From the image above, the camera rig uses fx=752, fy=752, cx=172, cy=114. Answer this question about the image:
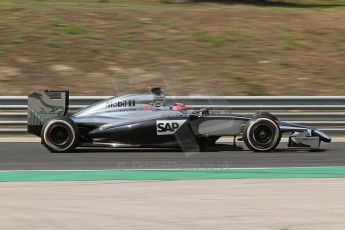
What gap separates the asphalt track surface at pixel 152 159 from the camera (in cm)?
907

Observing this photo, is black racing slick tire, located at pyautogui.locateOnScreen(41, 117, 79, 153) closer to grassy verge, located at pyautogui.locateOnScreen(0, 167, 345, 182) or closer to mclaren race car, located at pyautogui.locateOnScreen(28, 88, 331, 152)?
mclaren race car, located at pyautogui.locateOnScreen(28, 88, 331, 152)

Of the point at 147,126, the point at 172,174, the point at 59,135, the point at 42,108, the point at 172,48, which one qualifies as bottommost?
the point at 172,174

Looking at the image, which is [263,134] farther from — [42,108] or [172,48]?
[172,48]

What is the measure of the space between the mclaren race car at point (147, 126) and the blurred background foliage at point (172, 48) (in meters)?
3.32

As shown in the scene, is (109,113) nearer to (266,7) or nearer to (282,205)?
(282,205)

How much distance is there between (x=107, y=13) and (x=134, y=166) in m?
11.3

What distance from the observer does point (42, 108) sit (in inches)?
412

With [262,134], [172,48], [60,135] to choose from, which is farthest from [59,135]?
[172,48]

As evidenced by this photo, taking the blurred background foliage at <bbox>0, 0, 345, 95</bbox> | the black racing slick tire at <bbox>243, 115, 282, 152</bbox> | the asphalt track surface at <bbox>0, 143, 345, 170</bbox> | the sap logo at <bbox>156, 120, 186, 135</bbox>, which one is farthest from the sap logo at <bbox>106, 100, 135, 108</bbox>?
the blurred background foliage at <bbox>0, 0, 345, 95</bbox>

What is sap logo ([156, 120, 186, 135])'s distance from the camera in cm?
1012

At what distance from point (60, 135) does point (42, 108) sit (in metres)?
0.48

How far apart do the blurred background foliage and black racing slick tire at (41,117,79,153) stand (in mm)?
3680

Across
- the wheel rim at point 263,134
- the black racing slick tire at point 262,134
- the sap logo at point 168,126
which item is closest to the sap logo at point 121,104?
the sap logo at point 168,126

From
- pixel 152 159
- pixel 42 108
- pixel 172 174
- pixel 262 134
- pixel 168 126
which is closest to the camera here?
pixel 172 174
